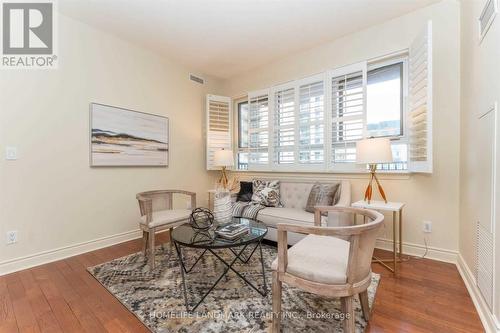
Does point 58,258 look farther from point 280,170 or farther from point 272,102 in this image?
point 272,102

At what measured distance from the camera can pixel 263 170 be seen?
416 cm

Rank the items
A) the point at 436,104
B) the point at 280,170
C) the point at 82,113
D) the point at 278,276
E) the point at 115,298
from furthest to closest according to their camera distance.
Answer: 1. the point at 280,170
2. the point at 82,113
3. the point at 436,104
4. the point at 115,298
5. the point at 278,276

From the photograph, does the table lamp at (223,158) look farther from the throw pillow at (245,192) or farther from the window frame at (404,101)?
the window frame at (404,101)

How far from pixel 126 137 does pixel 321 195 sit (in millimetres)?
2767

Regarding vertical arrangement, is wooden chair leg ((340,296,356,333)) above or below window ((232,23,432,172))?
below

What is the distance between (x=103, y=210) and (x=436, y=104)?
167 inches

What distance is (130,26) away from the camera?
2990 mm

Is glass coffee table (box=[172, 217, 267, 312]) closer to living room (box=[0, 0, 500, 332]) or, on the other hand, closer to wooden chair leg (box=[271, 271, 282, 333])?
living room (box=[0, 0, 500, 332])

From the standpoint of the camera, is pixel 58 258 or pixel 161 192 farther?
→ pixel 161 192

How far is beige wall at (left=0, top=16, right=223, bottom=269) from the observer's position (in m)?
2.46

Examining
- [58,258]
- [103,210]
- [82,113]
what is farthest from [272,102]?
[58,258]

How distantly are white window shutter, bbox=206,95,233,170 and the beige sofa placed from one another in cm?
149

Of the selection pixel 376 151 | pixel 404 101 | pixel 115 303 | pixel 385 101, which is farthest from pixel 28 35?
pixel 404 101

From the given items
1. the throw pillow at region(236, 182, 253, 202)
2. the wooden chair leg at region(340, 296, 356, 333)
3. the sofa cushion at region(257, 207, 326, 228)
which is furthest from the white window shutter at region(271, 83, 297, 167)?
the wooden chair leg at region(340, 296, 356, 333)
